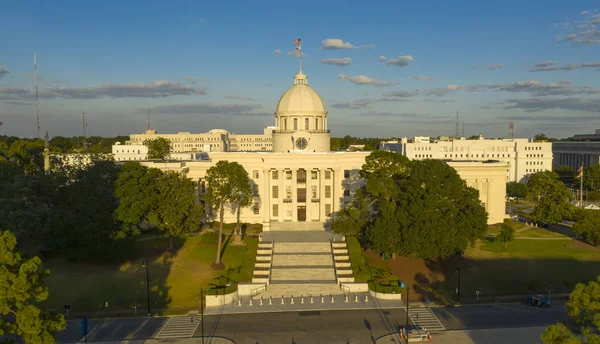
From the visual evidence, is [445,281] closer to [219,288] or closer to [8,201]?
[219,288]

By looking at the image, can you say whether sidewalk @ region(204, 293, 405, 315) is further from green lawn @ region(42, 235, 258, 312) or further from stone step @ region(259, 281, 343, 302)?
green lawn @ region(42, 235, 258, 312)

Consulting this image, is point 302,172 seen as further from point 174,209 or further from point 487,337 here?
point 487,337

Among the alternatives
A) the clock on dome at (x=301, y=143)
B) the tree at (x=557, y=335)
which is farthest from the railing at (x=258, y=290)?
the tree at (x=557, y=335)

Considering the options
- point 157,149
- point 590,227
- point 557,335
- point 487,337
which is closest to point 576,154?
point 590,227

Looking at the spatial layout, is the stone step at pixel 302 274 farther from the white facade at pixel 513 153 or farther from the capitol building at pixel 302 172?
the white facade at pixel 513 153

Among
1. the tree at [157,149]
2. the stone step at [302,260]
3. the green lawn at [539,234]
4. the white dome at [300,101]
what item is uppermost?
the white dome at [300,101]

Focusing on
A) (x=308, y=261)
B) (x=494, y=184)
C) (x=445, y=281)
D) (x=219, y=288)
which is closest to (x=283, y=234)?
(x=308, y=261)

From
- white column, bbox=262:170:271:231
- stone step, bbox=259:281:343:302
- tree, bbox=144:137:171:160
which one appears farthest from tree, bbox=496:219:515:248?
tree, bbox=144:137:171:160
